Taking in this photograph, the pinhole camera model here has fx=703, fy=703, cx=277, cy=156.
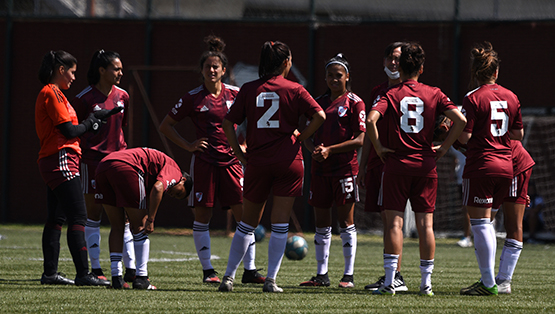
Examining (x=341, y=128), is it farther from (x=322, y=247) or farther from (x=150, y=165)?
(x=150, y=165)

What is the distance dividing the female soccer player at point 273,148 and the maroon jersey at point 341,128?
92 centimetres

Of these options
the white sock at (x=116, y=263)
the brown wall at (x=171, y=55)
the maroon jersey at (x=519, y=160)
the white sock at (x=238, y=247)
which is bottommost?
the white sock at (x=116, y=263)

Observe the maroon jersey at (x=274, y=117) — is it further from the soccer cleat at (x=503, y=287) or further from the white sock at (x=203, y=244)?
the soccer cleat at (x=503, y=287)

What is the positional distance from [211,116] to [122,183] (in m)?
1.41

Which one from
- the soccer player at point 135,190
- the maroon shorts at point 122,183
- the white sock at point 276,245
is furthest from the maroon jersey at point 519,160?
the maroon shorts at point 122,183

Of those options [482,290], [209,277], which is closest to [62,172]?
[209,277]

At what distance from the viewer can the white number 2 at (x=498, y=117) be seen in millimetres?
5852

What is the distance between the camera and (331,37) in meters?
15.8

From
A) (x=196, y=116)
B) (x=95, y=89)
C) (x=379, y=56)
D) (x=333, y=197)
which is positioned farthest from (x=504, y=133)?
(x=379, y=56)

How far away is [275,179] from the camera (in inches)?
229

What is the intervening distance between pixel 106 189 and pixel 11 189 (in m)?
11.3

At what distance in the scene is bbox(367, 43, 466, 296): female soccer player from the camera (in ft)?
18.4

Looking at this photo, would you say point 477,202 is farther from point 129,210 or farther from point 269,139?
point 129,210

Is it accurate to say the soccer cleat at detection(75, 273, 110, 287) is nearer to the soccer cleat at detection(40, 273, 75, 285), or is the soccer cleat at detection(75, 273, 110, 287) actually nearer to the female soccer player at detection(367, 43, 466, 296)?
the soccer cleat at detection(40, 273, 75, 285)
